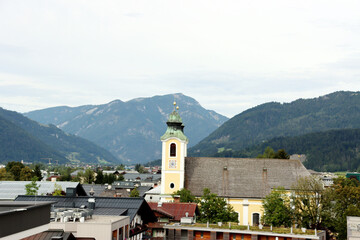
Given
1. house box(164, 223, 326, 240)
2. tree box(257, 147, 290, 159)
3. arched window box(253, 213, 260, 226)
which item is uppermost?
tree box(257, 147, 290, 159)

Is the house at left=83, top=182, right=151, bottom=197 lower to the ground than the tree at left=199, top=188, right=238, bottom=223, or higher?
Answer: higher

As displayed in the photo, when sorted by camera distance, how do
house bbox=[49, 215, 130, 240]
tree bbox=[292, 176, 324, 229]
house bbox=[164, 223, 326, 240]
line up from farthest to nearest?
1. tree bbox=[292, 176, 324, 229]
2. house bbox=[164, 223, 326, 240]
3. house bbox=[49, 215, 130, 240]

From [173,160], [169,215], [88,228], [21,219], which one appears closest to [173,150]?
[173,160]

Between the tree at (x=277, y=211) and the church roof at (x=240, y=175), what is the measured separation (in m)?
8.05

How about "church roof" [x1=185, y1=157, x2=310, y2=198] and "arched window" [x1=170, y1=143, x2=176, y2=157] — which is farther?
"arched window" [x1=170, y1=143, x2=176, y2=157]

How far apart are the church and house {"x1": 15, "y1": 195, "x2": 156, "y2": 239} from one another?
30.9m

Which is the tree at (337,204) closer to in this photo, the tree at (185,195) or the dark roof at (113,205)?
the tree at (185,195)

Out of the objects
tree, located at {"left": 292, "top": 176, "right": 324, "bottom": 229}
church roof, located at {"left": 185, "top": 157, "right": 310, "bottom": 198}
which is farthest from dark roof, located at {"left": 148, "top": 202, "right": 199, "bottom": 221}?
church roof, located at {"left": 185, "top": 157, "right": 310, "bottom": 198}

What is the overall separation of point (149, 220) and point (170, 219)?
814 cm

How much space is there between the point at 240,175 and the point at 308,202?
14577 mm

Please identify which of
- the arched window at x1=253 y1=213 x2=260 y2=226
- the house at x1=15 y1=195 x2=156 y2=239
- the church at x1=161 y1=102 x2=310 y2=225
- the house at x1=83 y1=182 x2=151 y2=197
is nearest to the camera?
the house at x1=15 y1=195 x2=156 y2=239

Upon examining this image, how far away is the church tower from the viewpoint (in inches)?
3423

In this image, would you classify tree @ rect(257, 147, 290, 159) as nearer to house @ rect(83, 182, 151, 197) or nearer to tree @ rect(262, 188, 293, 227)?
house @ rect(83, 182, 151, 197)

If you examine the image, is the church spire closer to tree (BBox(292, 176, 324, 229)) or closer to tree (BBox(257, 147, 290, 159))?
tree (BBox(292, 176, 324, 229))
